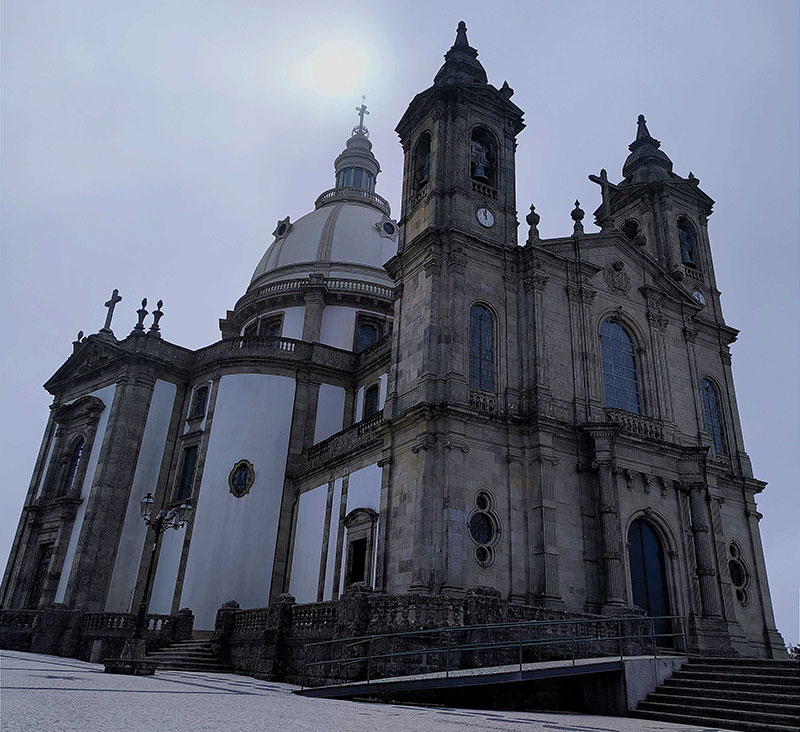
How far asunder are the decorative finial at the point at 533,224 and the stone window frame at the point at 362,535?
34.9 ft

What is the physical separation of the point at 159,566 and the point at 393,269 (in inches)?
565

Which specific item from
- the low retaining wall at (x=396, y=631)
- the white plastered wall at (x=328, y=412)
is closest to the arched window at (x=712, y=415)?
the low retaining wall at (x=396, y=631)

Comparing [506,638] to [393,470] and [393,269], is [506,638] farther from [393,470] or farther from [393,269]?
[393,269]

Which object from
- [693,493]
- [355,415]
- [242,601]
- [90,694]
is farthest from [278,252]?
[90,694]

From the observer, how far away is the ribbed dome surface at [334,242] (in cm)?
3894

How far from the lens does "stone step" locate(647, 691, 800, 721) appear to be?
1105cm

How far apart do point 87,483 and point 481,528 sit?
688 inches

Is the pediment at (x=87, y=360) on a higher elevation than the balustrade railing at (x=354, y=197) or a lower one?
lower

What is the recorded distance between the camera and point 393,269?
80.8 ft

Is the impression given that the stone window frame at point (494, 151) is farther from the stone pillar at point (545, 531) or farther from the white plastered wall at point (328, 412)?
the white plastered wall at point (328, 412)

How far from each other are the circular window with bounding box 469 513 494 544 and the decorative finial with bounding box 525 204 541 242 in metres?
9.79

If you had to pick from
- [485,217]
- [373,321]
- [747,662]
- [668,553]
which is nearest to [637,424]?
[668,553]

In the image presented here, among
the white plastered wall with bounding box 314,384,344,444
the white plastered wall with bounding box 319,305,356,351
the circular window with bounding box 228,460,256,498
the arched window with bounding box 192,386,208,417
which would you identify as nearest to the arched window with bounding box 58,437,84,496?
the arched window with bounding box 192,386,208,417

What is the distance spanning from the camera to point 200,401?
29750 millimetres
